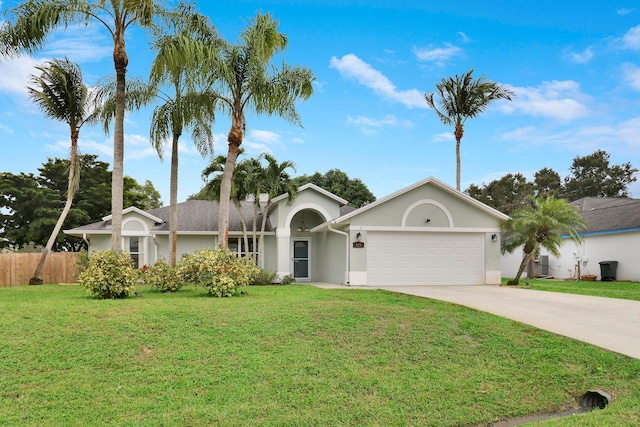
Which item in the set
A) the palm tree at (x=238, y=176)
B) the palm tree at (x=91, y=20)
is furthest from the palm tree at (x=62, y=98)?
the palm tree at (x=91, y=20)

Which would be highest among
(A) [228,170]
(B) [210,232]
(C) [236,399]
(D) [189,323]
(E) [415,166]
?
(E) [415,166]

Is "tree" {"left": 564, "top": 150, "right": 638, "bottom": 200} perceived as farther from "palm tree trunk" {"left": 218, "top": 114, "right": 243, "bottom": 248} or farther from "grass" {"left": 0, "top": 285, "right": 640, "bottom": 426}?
"grass" {"left": 0, "top": 285, "right": 640, "bottom": 426}

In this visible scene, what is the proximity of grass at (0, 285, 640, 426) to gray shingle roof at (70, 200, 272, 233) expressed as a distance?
39.2 ft

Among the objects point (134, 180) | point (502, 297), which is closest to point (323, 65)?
point (502, 297)

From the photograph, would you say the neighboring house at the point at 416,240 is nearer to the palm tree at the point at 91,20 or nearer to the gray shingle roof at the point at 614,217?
the palm tree at the point at 91,20

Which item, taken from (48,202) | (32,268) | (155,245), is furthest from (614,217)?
(48,202)

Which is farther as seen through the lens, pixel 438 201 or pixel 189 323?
pixel 438 201

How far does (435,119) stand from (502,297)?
15562 mm

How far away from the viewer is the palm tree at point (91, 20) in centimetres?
1228

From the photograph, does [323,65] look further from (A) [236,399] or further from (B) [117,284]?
(A) [236,399]

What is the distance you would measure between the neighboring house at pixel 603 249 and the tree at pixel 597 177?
21.9 metres

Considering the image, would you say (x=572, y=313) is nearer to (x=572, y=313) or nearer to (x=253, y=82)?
(x=572, y=313)

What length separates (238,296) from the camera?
39.2 feet

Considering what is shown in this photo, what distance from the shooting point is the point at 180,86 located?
16.4 m
